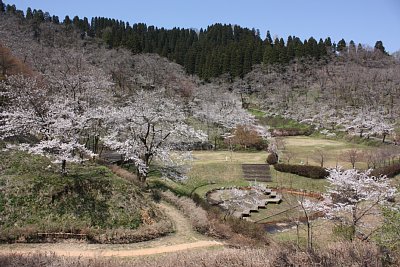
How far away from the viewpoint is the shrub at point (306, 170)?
36.8 m

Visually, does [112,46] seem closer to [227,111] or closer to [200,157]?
[227,111]

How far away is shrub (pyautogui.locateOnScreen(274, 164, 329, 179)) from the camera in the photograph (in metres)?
36.8

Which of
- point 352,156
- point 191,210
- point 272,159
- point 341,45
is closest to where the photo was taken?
point 191,210

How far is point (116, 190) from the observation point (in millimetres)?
21609

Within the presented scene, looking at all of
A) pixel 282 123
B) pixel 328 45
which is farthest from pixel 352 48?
pixel 282 123

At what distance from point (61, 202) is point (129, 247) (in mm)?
4531

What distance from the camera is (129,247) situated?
17703 millimetres

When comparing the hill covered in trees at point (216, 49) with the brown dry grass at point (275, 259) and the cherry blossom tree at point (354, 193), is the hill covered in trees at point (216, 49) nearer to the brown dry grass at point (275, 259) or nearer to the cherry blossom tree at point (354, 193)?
the cherry blossom tree at point (354, 193)

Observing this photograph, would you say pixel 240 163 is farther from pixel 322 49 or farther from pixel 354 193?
pixel 322 49

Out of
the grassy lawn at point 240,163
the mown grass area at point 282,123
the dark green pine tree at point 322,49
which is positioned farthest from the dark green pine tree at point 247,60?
the grassy lawn at point 240,163

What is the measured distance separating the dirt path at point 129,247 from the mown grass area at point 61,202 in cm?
76

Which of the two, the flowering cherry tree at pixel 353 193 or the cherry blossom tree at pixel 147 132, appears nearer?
the flowering cherry tree at pixel 353 193

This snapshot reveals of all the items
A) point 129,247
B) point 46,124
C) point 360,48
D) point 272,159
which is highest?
point 360,48

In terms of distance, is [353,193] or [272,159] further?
[272,159]
